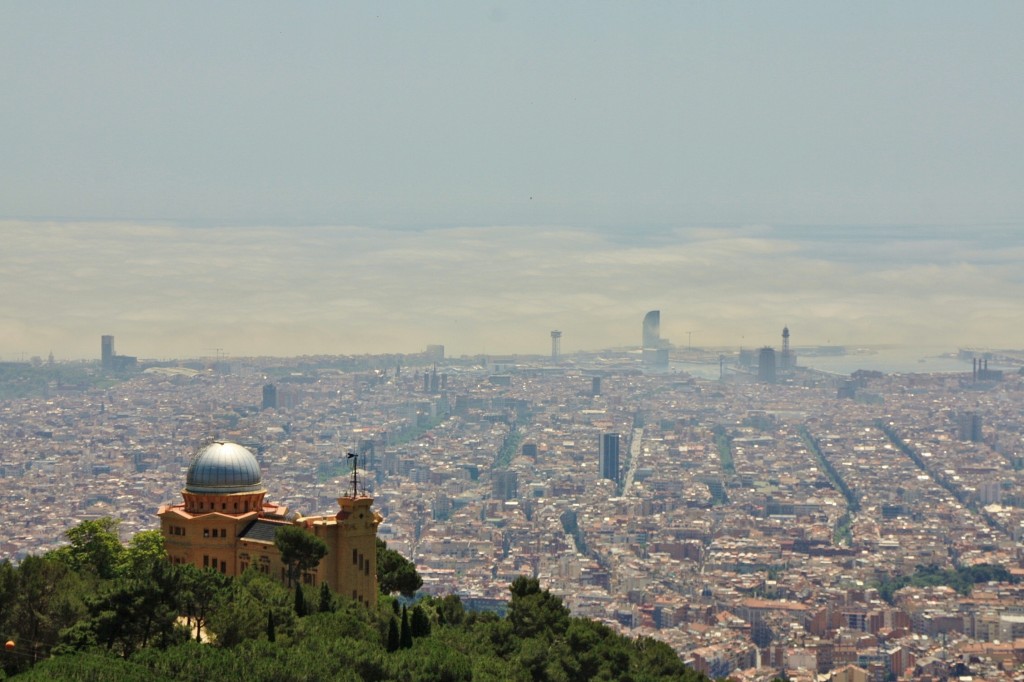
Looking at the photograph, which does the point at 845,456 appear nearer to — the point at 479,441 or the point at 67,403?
the point at 479,441

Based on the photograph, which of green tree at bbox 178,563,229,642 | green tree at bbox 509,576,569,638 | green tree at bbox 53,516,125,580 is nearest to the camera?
green tree at bbox 178,563,229,642

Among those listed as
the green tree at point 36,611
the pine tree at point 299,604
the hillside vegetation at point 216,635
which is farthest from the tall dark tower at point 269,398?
the green tree at point 36,611

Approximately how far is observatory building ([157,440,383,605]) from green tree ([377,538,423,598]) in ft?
5.33

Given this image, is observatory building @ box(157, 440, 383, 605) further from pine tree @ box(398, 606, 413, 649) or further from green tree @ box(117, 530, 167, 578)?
pine tree @ box(398, 606, 413, 649)

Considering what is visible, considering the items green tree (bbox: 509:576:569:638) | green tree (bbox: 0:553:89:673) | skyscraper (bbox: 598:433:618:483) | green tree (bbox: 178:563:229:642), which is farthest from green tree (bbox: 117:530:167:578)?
skyscraper (bbox: 598:433:618:483)

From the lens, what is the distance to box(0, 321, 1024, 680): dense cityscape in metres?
74.4

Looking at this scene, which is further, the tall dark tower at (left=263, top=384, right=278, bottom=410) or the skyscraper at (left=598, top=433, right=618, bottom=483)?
the tall dark tower at (left=263, top=384, right=278, bottom=410)

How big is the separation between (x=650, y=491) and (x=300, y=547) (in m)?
100

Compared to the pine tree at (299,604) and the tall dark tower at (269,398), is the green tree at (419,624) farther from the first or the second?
the tall dark tower at (269,398)

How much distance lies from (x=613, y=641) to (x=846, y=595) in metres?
51.1

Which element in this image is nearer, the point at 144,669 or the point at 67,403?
the point at 144,669

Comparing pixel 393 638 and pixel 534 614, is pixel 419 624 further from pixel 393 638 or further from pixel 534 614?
pixel 534 614

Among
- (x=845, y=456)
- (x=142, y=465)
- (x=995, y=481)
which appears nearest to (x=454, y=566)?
(x=142, y=465)

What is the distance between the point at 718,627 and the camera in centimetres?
7356
